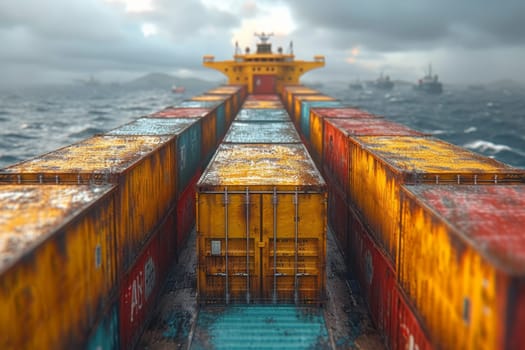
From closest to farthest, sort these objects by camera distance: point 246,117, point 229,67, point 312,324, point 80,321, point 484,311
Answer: point 484,311 → point 80,321 → point 312,324 → point 246,117 → point 229,67

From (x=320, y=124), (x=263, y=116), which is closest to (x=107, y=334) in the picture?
(x=320, y=124)

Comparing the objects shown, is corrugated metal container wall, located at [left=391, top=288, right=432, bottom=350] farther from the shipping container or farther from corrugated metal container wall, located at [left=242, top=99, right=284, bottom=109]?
corrugated metal container wall, located at [left=242, top=99, right=284, bottom=109]

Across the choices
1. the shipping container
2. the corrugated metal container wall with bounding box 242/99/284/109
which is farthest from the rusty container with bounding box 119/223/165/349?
the corrugated metal container wall with bounding box 242/99/284/109

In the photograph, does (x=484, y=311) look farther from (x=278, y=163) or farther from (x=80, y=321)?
(x=278, y=163)

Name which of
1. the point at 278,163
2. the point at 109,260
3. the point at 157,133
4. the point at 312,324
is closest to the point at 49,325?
the point at 109,260

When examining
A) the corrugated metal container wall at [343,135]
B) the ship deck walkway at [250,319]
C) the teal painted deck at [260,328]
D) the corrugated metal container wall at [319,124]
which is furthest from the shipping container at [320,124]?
the teal painted deck at [260,328]

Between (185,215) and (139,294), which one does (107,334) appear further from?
(185,215)
